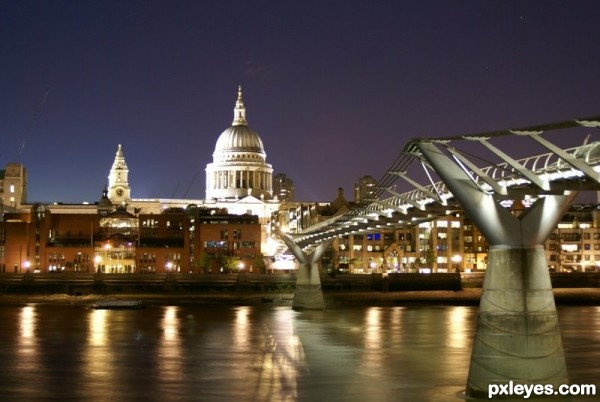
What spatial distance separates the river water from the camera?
34.5m

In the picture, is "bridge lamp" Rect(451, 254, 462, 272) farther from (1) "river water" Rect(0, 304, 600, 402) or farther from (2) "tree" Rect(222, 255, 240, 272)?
(1) "river water" Rect(0, 304, 600, 402)

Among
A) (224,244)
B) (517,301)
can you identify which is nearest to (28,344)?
(517,301)

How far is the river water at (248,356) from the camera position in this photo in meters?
34.5

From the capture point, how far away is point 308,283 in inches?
3228

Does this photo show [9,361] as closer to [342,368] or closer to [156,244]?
[342,368]

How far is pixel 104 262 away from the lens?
441 feet

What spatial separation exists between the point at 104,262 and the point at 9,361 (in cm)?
9180

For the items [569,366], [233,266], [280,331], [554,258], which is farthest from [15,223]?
[569,366]

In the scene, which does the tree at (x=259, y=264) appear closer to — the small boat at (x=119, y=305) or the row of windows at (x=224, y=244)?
the row of windows at (x=224, y=244)

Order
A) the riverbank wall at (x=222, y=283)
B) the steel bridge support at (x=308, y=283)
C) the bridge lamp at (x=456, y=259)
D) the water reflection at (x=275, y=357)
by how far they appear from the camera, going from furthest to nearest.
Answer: the bridge lamp at (x=456, y=259), the riverbank wall at (x=222, y=283), the steel bridge support at (x=308, y=283), the water reflection at (x=275, y=357)

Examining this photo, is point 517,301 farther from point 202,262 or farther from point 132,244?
point 132,244

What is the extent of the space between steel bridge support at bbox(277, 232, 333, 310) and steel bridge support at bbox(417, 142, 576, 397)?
50.9 metres

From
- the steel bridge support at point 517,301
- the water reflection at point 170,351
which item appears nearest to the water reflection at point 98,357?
the water reflection at point 170,351

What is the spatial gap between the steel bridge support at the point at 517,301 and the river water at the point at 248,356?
258 centimetres
